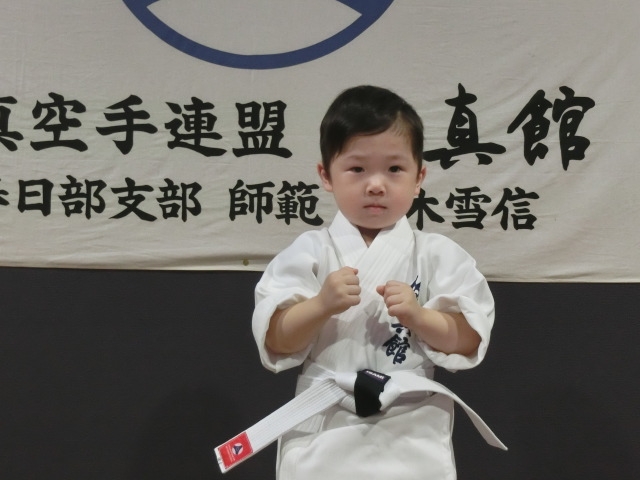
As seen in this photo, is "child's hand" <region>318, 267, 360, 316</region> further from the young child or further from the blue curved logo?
the blue curved logo

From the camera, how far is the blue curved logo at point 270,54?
80.9 inches

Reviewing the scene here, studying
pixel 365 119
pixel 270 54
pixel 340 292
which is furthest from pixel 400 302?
pixel 270 54

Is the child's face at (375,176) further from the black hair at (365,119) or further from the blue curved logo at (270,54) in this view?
the blue curved logo at (270,54)

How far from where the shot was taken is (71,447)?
84.5 inches

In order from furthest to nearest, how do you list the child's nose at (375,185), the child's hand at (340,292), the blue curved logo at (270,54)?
the blue curved logo at (270,54) → the child's nose at (375,185) → the child's hand at (340,292)

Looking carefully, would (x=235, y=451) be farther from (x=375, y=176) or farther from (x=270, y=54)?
(x=270, y=54)

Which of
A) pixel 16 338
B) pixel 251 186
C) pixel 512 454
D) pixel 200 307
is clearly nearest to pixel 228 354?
pixel 200 307

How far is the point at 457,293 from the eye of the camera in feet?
4.15

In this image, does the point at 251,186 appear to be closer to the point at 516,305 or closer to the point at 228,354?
the point at 228,354

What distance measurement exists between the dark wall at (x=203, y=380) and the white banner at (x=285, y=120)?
143 mm

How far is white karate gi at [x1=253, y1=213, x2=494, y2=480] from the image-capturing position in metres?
1.23

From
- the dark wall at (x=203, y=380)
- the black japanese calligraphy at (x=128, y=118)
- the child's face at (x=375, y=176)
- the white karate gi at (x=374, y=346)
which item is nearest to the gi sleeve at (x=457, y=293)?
the white karate gi at (x=374, y=346)

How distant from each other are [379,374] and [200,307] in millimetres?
1041

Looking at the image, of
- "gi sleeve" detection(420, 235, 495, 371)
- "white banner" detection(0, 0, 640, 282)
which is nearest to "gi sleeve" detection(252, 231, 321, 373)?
"gi sleeve" detection(420, 235, 495, 371)
